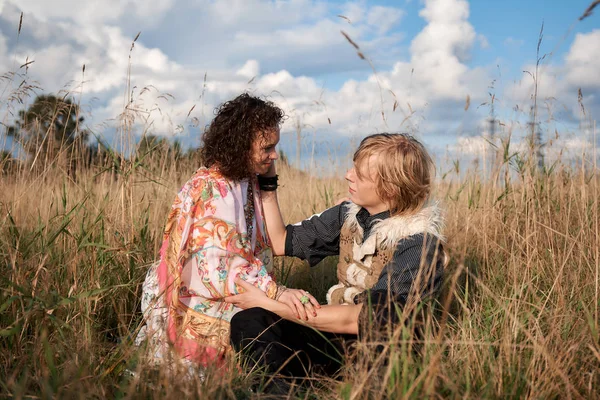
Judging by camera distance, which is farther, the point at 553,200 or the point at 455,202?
the point at 455,202

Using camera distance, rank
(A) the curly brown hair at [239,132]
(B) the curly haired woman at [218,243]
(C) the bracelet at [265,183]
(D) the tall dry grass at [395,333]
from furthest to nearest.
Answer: (C) the bracelet at [265,183], (A) the curly brown hair at [239,132], (B) the curly haired woman at [218,243], (D) the tall dry grass at [395,333]

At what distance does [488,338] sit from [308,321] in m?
0.68

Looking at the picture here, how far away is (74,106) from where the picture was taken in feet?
10.9

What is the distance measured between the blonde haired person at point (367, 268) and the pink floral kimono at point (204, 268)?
0.11m

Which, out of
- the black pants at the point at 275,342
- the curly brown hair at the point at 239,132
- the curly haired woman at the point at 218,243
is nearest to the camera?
the black pants at the point at 275,342

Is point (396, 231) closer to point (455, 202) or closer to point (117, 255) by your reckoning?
point (117, 255)

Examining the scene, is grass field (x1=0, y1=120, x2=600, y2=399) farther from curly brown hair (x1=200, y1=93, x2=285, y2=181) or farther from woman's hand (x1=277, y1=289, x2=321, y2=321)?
curly brown hair (x1=200, y1=93, x2=285, y2=181)

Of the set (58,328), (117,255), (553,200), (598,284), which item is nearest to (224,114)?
(117,255)

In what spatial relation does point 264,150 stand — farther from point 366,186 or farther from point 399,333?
point 399,333

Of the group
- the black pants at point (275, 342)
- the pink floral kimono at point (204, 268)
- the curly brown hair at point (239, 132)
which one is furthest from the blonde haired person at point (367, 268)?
the curly brown hair at point (239, 132)

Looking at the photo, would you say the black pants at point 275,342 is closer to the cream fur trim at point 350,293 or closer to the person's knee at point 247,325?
the person's knee at point 247,325

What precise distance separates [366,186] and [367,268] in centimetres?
36

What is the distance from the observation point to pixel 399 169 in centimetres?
217

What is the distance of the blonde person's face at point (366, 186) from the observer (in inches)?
88.0
